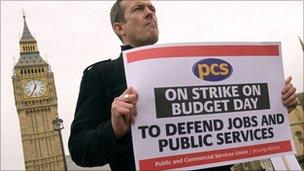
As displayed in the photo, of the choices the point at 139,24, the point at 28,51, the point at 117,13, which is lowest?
the point at 139,24

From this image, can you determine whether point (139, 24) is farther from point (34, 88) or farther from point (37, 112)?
point (34, 88)

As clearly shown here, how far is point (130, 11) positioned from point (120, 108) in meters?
0.78

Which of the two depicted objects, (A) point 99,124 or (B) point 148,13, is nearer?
(A) point 99,124

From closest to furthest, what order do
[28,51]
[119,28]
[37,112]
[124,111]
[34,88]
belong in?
1. [124,111]
2. [119,28]
3. [37,112]
4. [34,88]
5. [28,51]

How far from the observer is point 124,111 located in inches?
99.2

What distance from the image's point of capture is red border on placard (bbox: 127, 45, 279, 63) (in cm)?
275

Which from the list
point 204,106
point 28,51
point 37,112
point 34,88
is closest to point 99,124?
point 204,106

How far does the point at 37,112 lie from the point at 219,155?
309 ft

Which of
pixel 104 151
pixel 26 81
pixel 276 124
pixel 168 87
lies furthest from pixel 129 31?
pixel 26 81

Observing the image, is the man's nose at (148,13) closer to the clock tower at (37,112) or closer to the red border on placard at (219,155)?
the red border on placard at (219,155)

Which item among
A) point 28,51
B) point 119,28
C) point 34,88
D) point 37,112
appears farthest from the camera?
point 28,51

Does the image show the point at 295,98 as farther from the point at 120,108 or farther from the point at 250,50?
the point at 120,108

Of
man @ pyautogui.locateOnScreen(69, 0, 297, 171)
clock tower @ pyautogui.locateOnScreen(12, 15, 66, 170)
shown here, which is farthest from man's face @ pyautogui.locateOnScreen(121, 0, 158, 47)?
clock tower @ pyautogui.locateOnScreen(12, 15, 66, 170)

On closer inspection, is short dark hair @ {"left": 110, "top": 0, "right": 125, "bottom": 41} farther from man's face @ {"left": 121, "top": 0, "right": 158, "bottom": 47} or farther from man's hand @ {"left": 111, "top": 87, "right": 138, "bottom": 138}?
man's hand @ {"left": 111, "top": 87, "right": 138, "bottom": 138}
